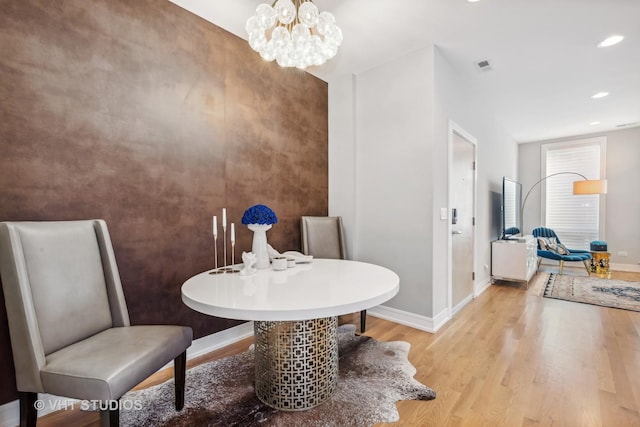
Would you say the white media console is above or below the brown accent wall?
below

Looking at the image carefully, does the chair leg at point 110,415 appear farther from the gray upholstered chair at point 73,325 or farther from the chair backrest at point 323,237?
the chair backrest at point 323,237

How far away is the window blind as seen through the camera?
568 centimetres

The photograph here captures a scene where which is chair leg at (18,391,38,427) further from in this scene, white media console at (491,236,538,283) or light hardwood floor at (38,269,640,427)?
white media console at (491,236,538,283)

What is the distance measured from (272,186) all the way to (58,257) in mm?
1685

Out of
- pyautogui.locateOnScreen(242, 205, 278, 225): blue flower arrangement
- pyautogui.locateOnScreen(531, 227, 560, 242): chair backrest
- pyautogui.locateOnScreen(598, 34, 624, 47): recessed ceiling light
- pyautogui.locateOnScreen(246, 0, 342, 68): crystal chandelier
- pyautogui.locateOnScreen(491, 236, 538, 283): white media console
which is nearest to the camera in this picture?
pyautogui.locateOnScreen(246, 0, 342, 68): crystal chandelier

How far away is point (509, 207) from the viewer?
4.78 metres

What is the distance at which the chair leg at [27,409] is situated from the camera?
121 cm

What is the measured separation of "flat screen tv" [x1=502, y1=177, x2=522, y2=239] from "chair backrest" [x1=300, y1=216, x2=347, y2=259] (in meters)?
Result: 2.99

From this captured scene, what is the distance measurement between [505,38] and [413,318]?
8.97 feet

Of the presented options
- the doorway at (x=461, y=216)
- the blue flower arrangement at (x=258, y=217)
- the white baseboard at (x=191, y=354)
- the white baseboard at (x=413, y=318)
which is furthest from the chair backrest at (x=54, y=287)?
the doorway at (x=461, y=216)

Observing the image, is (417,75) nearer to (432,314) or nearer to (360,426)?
(432,314)

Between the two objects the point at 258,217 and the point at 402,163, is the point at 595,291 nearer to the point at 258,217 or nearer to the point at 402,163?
the point at 402,163

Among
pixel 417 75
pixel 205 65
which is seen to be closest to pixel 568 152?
pixel 417 75

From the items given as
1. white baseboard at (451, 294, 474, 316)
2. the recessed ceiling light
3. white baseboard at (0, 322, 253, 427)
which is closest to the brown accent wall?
white baseboard at (0, 322, 253, 427)
